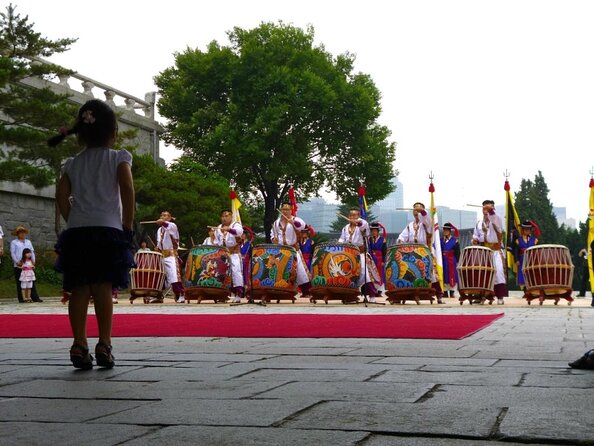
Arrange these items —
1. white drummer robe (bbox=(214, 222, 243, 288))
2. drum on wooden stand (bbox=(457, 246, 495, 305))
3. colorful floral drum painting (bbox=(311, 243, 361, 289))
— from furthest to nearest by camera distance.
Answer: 1. white drummer robe (bbox=(214, 222, 243, 288))
2. colorful floral drum painting (bbox=(311, 243, 361, 289))
3. drum on wooden stand (bbox=(457, 246, 495, 305))

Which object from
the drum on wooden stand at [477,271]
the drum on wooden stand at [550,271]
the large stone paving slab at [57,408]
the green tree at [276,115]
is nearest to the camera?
the large stone paving slab at [57,408]

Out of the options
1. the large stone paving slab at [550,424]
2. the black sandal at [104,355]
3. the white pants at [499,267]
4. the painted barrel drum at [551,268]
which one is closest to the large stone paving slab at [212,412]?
the large stone paving slab at [550,424]

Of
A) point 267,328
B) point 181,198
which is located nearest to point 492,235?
point 267,328

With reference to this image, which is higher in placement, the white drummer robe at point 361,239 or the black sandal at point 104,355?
the white drummer robe at point 361,239

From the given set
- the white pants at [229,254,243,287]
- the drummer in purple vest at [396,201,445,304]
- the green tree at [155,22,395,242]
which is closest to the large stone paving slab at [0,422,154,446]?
the white pants at [229,254,243,287]

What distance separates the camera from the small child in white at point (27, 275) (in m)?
19.8

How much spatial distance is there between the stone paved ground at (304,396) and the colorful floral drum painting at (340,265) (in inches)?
429

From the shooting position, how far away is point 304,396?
12.3 feet

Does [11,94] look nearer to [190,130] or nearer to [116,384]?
[190,130]

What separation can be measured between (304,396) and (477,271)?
13522 millimetres

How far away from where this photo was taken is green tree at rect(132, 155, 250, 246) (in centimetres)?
2825

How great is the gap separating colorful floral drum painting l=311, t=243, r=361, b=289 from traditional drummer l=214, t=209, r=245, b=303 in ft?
6.77

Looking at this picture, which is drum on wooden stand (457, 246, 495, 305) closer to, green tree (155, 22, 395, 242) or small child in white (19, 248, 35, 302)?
small child in white (19, 248, 35, 302)

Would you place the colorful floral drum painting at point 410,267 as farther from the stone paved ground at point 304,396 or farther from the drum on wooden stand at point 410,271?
the stone paved ground at point 304,396
